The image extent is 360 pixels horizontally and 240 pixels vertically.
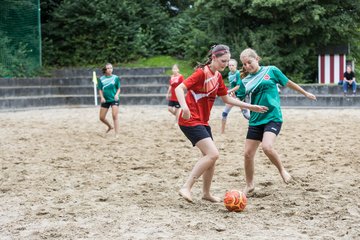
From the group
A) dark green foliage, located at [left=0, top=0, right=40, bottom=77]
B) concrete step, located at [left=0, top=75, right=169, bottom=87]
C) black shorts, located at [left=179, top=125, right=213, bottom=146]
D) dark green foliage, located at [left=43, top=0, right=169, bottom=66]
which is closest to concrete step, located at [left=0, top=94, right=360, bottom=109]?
concrete step, located at [left=0, top=75, right=169, bottom=87]

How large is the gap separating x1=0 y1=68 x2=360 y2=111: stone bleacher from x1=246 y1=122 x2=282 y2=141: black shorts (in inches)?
540

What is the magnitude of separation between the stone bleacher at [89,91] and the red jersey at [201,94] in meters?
14.5

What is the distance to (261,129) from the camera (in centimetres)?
719

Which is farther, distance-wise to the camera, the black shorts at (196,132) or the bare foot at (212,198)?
the bare foot at (212,198)

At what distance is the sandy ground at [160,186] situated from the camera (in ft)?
18.0

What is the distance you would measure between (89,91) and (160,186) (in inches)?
673

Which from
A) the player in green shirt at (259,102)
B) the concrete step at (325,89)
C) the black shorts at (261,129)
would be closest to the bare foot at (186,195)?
the player in green shirt at (259,102)

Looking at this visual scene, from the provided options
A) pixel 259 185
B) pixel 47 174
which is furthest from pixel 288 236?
pixel 47 174

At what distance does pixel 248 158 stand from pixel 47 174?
10.4 feet

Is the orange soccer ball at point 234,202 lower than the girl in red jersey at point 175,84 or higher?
lower

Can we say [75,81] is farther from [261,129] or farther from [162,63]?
[261,129]

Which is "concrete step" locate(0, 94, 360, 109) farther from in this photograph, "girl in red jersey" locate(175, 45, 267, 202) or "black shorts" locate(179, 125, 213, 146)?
"black shorts" locate(179, 125, 213, 146)

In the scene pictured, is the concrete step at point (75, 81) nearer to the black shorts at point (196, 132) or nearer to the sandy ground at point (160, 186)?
the sandy ground at point (160, 186)

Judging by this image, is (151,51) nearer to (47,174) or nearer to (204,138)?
(47,174)
